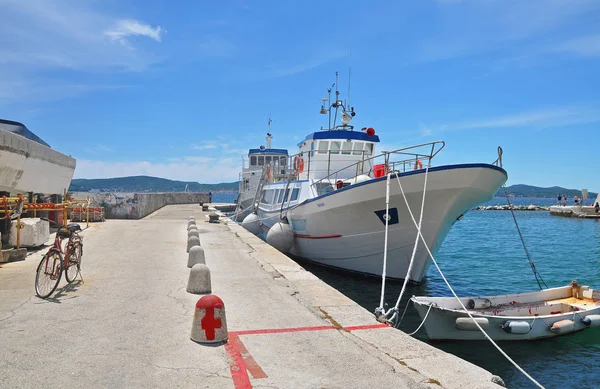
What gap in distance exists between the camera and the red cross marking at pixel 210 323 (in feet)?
18.9

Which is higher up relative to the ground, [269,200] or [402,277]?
[269,200]

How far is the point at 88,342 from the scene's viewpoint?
18.7 feet

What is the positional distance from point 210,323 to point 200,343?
0.91 feet

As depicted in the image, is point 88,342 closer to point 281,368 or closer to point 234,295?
point 281,368

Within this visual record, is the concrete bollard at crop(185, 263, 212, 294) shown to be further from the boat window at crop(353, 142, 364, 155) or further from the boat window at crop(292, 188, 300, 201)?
the boat window at crop(353, 142, 364, 155)

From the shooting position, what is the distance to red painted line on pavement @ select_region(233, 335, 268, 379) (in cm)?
491

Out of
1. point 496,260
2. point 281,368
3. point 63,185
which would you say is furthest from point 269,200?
point 281,368

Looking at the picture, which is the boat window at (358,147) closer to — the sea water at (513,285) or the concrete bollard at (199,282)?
the sea water at (513,285)

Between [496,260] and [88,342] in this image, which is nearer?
[88,342]

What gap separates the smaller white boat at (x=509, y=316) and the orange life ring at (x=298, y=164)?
11.1 meters

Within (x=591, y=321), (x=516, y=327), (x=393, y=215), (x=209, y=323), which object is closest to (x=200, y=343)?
(x=209, y=323)

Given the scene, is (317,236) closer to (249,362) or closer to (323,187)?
(323,187)

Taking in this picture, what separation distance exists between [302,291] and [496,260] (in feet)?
58.4

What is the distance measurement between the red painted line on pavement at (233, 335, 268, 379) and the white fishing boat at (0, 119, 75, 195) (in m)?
9.48
